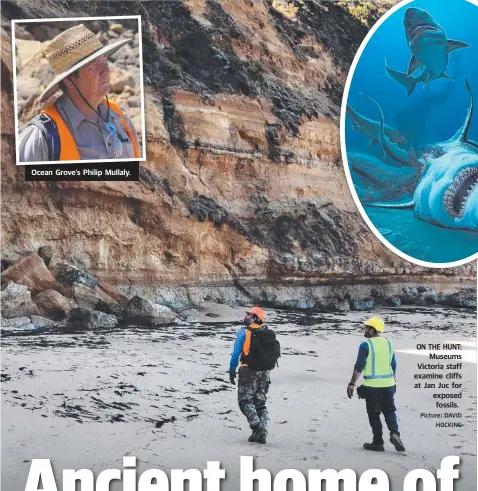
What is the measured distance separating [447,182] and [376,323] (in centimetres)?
125

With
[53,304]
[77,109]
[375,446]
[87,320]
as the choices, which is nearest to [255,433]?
[375,446]

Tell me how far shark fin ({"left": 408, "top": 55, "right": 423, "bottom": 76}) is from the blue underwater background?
0.03 m

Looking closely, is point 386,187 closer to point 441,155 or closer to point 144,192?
point 441,155

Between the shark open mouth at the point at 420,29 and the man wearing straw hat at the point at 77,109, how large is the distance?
7.27ft

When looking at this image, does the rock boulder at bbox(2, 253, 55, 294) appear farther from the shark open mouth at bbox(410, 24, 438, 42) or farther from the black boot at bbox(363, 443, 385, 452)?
the shark open mouth at bbox(410, 24, 438, 42)

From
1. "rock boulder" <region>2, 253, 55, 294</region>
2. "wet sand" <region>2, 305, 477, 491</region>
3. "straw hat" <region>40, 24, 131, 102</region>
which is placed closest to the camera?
"wet sand" <region>2, 305, 477, 491</region>

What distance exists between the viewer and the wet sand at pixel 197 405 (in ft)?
17.1

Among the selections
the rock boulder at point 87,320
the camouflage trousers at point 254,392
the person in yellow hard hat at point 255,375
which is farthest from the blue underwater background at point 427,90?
the rock boulder at point 87,320

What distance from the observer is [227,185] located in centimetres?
598

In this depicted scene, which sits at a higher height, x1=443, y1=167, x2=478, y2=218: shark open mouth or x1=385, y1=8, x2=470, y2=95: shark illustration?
x1=385, y1=8, x2=470, y2=95: shark illustration

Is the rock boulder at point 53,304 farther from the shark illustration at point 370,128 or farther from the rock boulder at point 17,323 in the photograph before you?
the shark illustration at point 370,128

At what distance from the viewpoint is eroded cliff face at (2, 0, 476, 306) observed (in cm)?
574

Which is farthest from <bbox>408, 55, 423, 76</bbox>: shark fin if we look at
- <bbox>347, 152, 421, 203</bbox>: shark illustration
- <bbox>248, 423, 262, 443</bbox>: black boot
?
<bbox>248, 423, 262, 443</bbox>: black boot

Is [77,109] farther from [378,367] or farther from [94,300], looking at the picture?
[378,367]
